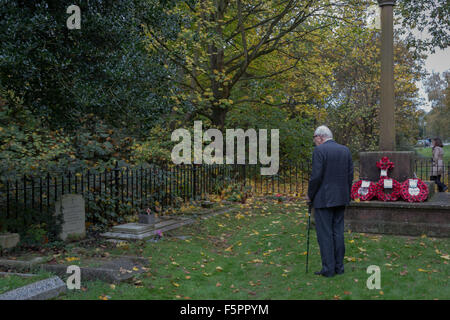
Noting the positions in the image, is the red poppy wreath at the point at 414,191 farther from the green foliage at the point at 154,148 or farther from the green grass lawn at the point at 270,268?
the green foliage at the point at 154,148

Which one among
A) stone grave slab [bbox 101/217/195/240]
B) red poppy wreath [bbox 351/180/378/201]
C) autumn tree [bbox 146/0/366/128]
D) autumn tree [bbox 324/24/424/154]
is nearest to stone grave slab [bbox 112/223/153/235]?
stone grave slab [bbox 101/217/195/240]

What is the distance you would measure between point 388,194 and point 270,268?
11.1ft

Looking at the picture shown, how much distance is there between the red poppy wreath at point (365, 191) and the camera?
8.09m

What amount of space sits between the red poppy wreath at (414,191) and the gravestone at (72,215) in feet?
21.0

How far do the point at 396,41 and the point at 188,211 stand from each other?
20.3 metres

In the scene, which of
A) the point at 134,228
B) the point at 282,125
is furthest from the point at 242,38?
the point at 134,228

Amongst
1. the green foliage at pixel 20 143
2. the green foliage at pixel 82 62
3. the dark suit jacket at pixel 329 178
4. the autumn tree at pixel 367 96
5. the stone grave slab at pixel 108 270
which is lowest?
the stone grave slab at pixel 108 270

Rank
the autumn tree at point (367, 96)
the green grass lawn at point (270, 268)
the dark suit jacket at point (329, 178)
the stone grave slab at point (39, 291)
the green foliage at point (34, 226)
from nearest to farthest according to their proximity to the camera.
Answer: the stone grave slab at point (39, 291), the green grass lawn at point (270, 268), the dark suit jacket at point (329, 178), the green foliage at point (34, 226), the autumn tree at point (367, 96)

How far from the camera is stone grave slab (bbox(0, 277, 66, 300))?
4070 mm

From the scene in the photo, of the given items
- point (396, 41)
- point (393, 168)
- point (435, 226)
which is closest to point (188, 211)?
point (393, 168)

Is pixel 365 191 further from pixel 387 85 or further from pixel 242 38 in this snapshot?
pixel 242 38

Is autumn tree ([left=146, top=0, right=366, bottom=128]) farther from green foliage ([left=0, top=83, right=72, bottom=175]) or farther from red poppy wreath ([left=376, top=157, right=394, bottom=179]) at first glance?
red poppy wreath ([left=376, top=157, right=394, bottom=179])

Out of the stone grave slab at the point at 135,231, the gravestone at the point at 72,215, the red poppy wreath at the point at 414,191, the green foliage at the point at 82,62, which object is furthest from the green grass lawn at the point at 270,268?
the green foliage at the point at 82,62

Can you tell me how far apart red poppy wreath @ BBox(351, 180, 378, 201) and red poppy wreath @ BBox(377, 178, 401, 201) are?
96 millimetres
